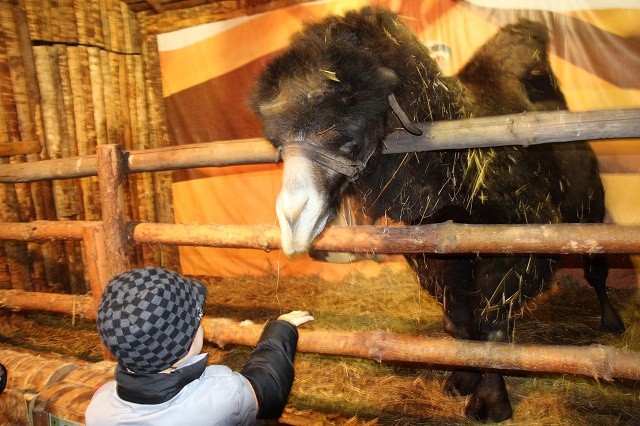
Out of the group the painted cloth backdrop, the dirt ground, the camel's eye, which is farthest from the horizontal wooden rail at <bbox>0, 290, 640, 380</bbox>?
the painted cloth backdrop

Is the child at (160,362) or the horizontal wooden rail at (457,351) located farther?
the horizontal wooden rail at (457,351)


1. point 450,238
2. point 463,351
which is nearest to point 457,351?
point 463,351

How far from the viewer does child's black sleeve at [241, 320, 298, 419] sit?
1784mm

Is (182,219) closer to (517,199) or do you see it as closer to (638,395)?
(517,199)

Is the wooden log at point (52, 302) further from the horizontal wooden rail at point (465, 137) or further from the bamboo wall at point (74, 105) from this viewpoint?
the bamboo wall at point (74, 105)

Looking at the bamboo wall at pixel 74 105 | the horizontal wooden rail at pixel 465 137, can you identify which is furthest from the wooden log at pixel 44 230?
the bamboo wall at pixel 74 105

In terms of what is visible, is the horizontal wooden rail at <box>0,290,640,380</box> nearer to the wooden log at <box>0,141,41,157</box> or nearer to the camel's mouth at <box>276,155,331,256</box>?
the camel's mouth at <box>276,155,331,256</box>

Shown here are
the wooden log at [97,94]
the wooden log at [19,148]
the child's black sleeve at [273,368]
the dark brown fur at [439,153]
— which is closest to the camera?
the child's black sleeve at [273,368]

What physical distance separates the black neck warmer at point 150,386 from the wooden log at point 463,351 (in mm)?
1358

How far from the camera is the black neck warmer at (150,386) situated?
56.9 inches

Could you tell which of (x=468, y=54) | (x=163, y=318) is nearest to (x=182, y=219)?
(x=468, y=54)

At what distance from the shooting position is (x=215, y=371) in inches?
66.1

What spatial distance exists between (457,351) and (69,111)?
20.9ft

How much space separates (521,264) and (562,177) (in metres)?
1.24
